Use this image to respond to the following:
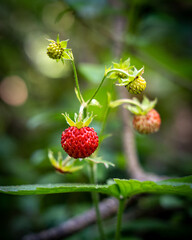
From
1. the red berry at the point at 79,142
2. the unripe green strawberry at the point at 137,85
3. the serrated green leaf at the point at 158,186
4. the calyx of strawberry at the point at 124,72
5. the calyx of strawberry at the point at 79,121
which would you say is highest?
the calyx of strawberry at the point at 124,72

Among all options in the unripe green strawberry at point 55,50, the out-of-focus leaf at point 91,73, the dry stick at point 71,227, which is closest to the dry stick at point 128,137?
the dry stick at point 71,227

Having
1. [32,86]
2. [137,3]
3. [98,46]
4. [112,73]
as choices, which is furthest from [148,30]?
[112,73]

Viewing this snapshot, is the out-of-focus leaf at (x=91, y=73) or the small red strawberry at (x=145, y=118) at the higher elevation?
the out-of-focus leaf at (x=91, y=73)

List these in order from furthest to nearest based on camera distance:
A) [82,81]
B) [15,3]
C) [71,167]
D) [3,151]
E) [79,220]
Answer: [82,81], [15,3], [3,151], [79,220], [71,167]

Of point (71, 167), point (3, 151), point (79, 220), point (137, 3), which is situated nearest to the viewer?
point (71, 167)

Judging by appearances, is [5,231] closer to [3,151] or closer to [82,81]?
[3,151]

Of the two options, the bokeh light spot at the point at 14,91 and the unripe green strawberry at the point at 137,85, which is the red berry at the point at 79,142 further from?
the bokeh light spot at the point at 14,91

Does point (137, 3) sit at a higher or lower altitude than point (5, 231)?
higher

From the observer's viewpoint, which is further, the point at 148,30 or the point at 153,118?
the point at 148,30
